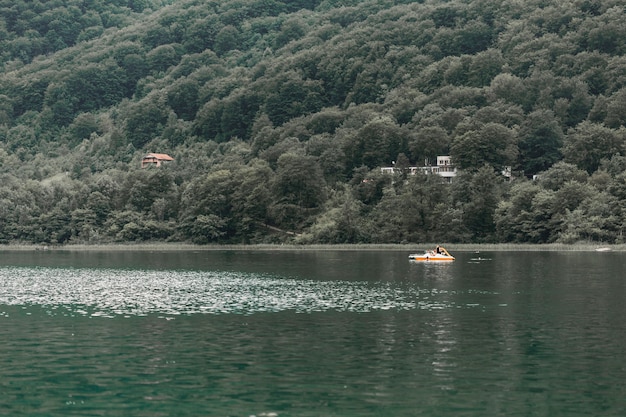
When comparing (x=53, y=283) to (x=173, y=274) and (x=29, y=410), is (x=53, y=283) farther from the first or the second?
(x=29, y=410)

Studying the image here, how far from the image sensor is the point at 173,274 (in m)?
102

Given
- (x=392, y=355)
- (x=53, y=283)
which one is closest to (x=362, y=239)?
(x=53, y=283)

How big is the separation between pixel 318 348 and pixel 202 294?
3177 cm

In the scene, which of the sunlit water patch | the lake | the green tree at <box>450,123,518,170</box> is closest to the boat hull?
the sunlit water patch

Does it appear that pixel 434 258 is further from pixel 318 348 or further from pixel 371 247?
pixel 318 348

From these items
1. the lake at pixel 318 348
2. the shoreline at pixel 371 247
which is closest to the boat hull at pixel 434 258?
the shoreline at pixel 371 247

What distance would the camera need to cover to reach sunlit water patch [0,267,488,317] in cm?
6419

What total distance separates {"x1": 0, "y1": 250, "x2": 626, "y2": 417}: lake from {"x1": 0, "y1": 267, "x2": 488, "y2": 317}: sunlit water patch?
0.77 ft

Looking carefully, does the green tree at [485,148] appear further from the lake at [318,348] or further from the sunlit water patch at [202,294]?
the lake at [318,348]

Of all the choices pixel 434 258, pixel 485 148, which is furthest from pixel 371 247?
pixel 434 258

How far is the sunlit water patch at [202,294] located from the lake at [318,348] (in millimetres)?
235

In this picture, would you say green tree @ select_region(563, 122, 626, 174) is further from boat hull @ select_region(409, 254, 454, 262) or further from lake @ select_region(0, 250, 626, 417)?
lake @ select_region(0, 250, 626, 417)

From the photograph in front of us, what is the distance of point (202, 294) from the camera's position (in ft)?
248

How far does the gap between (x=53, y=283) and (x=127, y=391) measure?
5750cm
